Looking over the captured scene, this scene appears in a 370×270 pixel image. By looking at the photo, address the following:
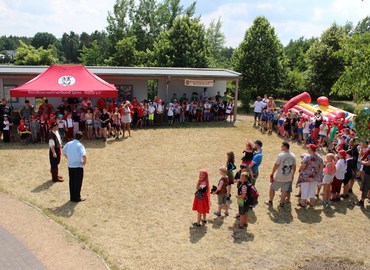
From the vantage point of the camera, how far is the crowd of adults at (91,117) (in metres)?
14.0

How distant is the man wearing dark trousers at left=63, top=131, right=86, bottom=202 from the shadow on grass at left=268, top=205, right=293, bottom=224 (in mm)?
4623

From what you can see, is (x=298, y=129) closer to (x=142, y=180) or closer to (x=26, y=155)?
(x=142, y=180)

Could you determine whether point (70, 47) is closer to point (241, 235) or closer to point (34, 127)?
point (34, 127)

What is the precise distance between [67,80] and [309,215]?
1092cm

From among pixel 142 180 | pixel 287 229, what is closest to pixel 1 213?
pixel 142 180

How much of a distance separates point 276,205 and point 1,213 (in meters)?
6.44

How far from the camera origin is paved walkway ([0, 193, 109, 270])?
607 cm

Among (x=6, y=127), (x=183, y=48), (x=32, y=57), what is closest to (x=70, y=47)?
(x=32, y=57)

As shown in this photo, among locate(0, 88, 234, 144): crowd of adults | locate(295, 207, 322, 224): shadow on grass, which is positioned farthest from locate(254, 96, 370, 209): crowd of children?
locate(0, 88, 234, 144): crowd of adults

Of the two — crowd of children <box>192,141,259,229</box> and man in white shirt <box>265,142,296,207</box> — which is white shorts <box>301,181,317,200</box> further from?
crowd of children <box>192,141,259,229</box>

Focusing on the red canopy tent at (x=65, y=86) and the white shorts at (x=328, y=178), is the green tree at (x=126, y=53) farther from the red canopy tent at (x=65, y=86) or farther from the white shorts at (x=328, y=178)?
the white shorts at (x=328, y=178)

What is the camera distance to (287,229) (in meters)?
7.77

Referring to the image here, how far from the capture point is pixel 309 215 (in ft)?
28.0

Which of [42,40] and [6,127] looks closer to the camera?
[6,127]
